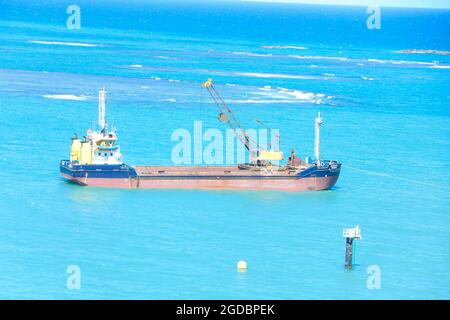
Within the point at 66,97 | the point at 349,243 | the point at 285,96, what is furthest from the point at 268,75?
the point at 349,243

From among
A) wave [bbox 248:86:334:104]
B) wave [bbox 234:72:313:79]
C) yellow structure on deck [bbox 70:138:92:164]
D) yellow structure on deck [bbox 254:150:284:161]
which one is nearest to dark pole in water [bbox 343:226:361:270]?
yellow structure on deck [bbox 254:150:284:161]

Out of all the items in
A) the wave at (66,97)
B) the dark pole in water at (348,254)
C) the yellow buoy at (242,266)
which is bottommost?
the yellow buoy at (242,266)

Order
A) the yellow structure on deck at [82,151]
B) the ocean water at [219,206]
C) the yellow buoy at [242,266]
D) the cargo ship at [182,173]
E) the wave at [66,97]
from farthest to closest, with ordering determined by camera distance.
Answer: the wave at [66,97], the yellow structure on deck at [82,151], the cargo ship at [182,173], the yellow buoy at [242,266], the ocean water at [219,206]

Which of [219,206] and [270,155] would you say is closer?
[219,206]

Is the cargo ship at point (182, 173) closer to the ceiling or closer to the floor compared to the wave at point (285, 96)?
closer to the floor

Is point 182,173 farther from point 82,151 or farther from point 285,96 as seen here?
point 285,96

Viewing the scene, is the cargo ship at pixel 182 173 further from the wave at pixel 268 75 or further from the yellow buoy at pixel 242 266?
the wave at pixel 268 75

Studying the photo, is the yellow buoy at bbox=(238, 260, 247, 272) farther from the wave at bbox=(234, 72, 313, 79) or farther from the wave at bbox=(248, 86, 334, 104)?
the wave at bbox=(234, 72, 313, 79)

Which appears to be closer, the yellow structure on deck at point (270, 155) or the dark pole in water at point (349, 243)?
the dark pole in water at point (349, 243)

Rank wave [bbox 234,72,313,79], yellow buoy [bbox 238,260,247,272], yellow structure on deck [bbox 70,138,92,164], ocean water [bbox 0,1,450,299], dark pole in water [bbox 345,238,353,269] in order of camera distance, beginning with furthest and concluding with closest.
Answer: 1. wave [bbox 234,72,313,79]
2. yellow structure on deck [bbox 70,138,92,164]
3. dark pole in water [bbox 345,238,353,269]
4. yellow buoy [bbox 238,260,247,272]
5. ocean water [bbox 0,1,450,299]

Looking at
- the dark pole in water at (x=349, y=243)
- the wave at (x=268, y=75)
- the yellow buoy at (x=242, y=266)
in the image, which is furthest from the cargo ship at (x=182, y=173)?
the wave at (x=268, y=75)
